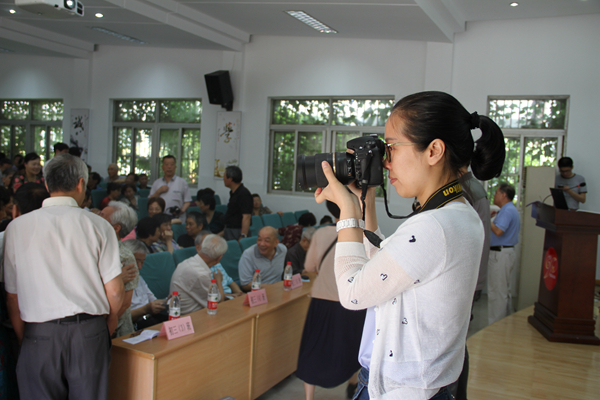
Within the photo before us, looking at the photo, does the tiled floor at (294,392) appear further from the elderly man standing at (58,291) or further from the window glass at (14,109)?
the window glass at (14,109)

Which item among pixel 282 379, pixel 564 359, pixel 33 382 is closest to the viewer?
pixel 33 382

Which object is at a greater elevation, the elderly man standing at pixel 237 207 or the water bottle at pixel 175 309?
the elderly man standing at pixel 237 207

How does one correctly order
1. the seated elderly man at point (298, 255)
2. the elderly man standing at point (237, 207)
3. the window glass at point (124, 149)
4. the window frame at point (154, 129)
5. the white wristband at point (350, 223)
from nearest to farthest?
the white wristband at point (350, 223) → the seated elderly man at point (298, 255) → the elderly man standing at point (237, 207) → the window frame at point (154, 129) → the window glass at point (124, 149)

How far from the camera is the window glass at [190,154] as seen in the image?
8891mm

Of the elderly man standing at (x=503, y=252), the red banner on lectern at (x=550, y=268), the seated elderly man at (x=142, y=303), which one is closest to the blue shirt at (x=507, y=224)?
the elderly man standing at (x=503, y=252)

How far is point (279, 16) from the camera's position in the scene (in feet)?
20.2

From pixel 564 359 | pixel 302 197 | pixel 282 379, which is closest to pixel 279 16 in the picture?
pixel 302 197

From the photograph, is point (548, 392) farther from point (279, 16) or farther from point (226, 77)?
point (226, 77)

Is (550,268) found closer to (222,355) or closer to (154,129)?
(222,355)

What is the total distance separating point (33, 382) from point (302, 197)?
624cm

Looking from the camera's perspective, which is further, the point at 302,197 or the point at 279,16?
the point at 302,197

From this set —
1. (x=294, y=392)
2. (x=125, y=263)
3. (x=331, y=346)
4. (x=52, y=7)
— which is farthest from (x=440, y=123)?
(x=52, y=7)

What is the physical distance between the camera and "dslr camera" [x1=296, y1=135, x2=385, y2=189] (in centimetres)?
103

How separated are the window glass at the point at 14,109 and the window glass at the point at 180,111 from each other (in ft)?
12.7
